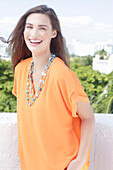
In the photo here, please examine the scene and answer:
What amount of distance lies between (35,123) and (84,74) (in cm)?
529

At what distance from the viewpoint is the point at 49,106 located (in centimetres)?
94

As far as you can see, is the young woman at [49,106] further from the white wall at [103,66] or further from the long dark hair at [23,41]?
the white wall at [103,66]

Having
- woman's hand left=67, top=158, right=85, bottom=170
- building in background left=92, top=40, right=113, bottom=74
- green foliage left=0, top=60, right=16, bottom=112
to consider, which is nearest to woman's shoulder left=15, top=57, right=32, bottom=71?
woman's hand left=67, top=158, right=85, bottom=170

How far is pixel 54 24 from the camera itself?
3.30 ft

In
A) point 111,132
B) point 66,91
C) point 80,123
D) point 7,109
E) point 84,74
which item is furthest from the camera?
point 84,74

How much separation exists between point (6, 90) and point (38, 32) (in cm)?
402

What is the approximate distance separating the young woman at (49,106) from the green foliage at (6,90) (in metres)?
3.29

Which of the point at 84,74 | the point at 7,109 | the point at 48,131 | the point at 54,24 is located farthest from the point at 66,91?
the point at 84,74

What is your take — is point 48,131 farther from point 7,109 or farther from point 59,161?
point 7,109

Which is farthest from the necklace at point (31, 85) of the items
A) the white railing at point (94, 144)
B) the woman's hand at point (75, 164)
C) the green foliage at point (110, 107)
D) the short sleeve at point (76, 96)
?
the green foliage at point (110, 107)

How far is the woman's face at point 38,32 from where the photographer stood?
96 cm

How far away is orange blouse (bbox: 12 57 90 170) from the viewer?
933mm

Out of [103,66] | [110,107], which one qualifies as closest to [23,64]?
[110,107]

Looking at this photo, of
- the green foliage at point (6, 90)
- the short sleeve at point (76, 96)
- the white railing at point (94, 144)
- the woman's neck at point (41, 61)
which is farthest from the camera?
the green foliage at point (6, 90)
